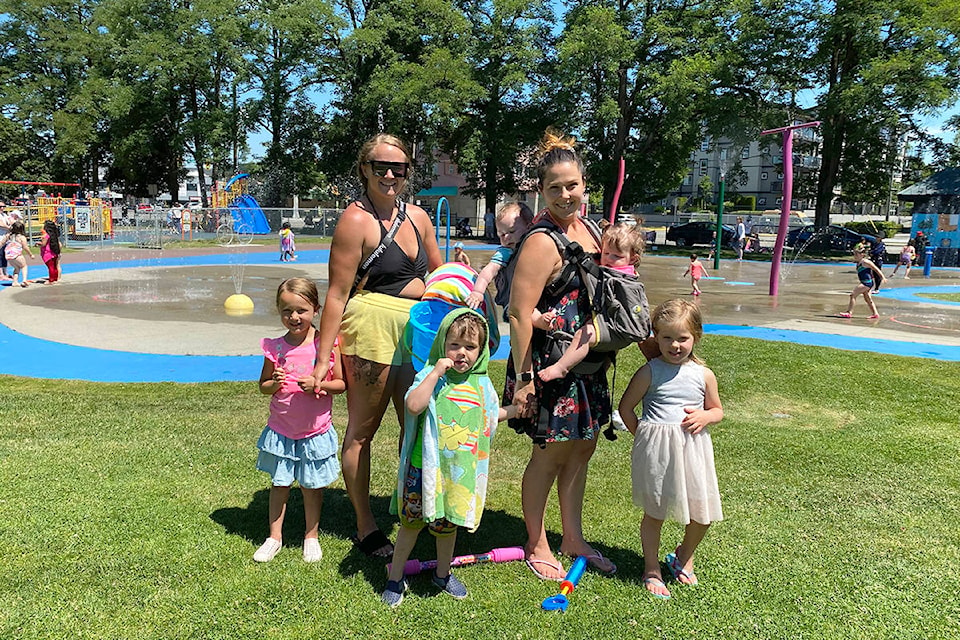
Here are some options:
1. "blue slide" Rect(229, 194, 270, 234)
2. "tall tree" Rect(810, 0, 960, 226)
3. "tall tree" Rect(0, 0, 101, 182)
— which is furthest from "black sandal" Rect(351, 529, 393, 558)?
"tall tree" Rect(0, 0, 101, 182)

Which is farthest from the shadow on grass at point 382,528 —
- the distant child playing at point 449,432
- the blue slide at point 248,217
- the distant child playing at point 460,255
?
the blue slide at point 248,217

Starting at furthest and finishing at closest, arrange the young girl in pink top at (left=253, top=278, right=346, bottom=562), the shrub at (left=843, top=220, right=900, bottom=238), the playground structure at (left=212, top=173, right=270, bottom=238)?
the shrub at (left=843, top=220, right=900, bottom=238) → the playground structure at (left=212, top=173, right=270, bottom=238) → the young girl in pink top at (left=253, top=278, right=346, bottom=562)

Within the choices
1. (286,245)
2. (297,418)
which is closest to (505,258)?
(297,418)

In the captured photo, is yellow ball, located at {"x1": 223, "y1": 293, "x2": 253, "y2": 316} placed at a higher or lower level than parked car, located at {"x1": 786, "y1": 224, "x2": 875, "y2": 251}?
lower

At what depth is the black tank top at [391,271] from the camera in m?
3.33

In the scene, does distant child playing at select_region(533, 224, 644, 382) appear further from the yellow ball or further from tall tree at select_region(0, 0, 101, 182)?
tall tree at select_region(0, 0, 101, 182)

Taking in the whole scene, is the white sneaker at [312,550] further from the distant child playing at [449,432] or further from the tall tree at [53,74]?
the tall tree at [53,74]

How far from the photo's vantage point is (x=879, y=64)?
1102 inches

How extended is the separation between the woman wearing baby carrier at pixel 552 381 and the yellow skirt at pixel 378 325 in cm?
55

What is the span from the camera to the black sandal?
3.57 metres

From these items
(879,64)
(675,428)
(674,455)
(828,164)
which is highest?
(879,64)

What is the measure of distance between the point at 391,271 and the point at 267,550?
155cm

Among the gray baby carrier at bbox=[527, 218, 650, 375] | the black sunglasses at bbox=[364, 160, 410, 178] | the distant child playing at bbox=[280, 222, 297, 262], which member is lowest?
the distant child playing at bbox=[280, 222, 297, 262]

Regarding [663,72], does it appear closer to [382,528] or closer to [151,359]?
[151,359]
